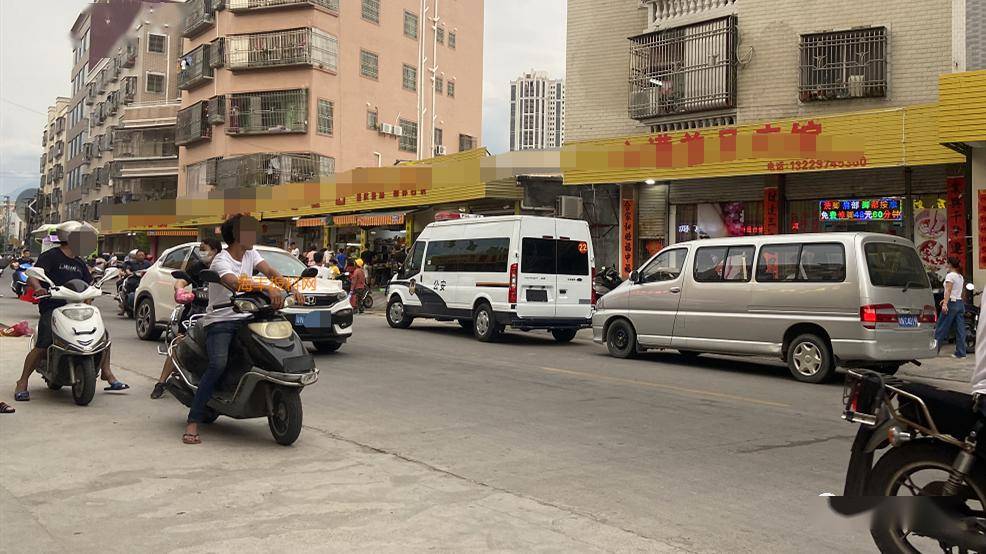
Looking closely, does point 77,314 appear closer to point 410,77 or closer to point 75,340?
point 75,340

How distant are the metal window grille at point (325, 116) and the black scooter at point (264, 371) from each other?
39.4m

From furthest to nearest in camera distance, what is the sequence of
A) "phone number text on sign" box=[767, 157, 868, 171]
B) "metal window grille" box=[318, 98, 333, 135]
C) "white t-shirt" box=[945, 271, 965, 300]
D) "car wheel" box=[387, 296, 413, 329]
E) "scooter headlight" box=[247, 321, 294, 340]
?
"metal window grille" box=[318, 98, 333, 135] < "car wheel" box=[387, 296, 413, 329] < "phone number text on sign" box=[767, 157, 868, 171] < "white t-shirt" box=[945, 271, 965, 300] < "scooter headlight" box=[247, 321, 294, 340]

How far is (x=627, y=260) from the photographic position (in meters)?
22.0

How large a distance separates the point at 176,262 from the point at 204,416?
8.06 meters

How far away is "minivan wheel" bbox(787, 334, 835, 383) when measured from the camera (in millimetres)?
11008

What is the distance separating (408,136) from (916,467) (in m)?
48.3

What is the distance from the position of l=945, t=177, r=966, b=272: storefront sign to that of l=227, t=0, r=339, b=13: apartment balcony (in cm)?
3553

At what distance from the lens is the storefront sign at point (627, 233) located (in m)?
21.8

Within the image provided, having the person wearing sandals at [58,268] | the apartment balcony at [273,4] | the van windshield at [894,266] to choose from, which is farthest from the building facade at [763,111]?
the apartment balcony at [273,4]

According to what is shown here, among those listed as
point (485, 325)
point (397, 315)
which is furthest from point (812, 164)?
point (397, 315)

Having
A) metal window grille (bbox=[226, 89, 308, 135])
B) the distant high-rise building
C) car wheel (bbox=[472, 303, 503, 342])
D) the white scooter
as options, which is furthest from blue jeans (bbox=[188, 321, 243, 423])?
the distant high-rise building

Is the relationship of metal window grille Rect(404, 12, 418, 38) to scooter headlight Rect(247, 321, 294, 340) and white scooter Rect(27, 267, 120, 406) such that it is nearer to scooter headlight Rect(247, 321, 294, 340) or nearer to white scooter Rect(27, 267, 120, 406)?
white scooter Rect(27, 267, 120, 406)

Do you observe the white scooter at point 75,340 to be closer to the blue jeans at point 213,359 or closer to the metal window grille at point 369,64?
the blue jeans at point 213,359

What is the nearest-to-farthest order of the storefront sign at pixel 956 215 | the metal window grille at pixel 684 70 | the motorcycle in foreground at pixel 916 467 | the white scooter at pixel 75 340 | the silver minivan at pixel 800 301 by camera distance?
the motorcycle in foreground at pixel 916 467 → the white scooter at pixel 75 340 → the silver minivan at pixel 800 301 → the storefront sign at pixel 956 215 → the metal window grille at pixel 684 70
